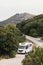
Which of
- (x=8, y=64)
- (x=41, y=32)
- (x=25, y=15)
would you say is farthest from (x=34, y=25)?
(x=25, y=15)

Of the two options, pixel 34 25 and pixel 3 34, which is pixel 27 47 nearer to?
pixel 3 34

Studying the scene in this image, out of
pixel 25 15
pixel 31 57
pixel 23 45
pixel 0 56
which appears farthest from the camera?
pixel 25 15

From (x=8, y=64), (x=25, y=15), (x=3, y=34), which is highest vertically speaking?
(x=25, y=15)

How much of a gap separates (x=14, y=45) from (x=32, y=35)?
1222 inches

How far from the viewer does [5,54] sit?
118ft

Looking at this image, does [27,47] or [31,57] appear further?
[27,47]

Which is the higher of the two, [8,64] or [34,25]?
[34,25]

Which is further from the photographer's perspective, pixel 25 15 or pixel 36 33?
pixel 25 15

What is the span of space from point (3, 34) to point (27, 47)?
845 centimetres

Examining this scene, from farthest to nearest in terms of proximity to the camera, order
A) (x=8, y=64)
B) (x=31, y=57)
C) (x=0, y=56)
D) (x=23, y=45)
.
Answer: (x=23, y=45) → (x=0, y=56) → (x=8, y=64) → (x=31, y=57)

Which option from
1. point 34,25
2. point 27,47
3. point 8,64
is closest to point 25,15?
point 34,25

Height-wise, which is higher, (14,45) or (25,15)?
(25,15)

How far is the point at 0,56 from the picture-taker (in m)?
35.6

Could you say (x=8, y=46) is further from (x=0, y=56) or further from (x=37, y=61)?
(x=37, y=61)
